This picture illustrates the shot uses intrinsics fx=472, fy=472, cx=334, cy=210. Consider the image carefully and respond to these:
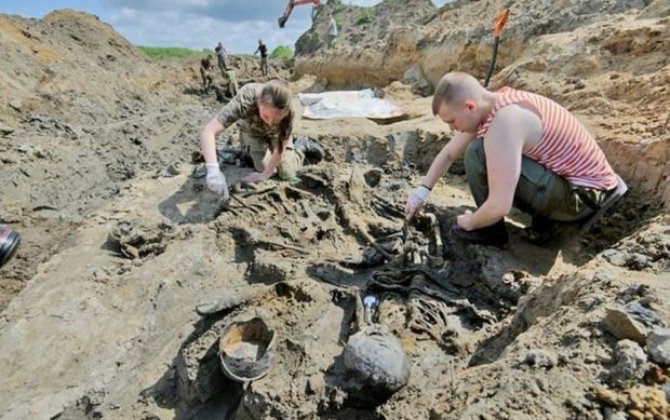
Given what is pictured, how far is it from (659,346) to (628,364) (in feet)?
0.37

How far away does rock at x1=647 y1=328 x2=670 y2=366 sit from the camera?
1427 mm

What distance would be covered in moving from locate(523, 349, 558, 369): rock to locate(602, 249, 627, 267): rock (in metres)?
0.78

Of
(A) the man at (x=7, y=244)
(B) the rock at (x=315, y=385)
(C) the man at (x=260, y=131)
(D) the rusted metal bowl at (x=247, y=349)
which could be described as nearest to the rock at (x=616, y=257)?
(B) the rock at (x=315, y=385)

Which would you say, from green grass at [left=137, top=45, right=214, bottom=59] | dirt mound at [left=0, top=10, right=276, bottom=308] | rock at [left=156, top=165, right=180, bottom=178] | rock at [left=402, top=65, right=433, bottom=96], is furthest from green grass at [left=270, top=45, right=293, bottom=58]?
rock at [left=156, top=165, right=180, bottom=178]

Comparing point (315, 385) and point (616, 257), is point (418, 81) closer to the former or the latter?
point (616, 257)

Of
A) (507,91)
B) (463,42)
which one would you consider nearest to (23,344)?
(507,91)

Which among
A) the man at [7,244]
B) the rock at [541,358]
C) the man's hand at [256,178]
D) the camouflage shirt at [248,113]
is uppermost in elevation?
the camouflage shirt at [248,113]

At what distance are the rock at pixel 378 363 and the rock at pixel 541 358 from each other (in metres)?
0.60

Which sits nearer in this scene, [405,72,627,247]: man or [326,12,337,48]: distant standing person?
[405,72,627,247]: man

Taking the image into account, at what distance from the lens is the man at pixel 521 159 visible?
2455 mm

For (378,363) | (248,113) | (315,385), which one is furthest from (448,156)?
(248,113)

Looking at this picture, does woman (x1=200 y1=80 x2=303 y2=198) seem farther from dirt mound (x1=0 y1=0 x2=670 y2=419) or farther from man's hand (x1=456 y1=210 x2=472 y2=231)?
man's hand (x1=456 y1=210 x2=472 y2=231)

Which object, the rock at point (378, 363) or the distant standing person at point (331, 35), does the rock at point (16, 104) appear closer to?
the rock at point (378, 363)

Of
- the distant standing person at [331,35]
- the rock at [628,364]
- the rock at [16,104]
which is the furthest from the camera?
the distant standing person at [331,35]
